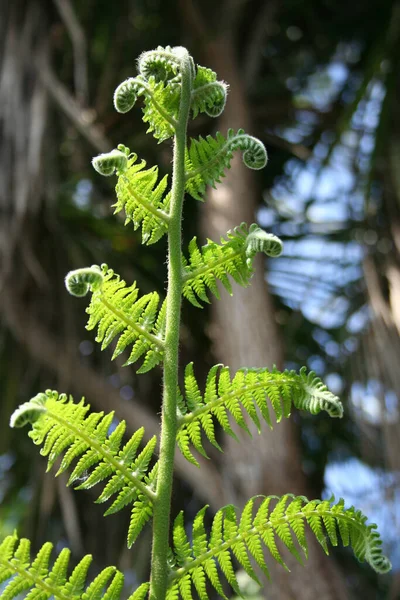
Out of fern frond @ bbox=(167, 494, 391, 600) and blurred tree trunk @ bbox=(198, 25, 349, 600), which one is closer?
fern frond @ bbox=(167, 494, 391, 600)

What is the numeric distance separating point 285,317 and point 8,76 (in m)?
1.04

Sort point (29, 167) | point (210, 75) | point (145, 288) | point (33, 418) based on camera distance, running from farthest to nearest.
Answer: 1. point (145, 288)
2. point (29, 167)
3. point (210, 75)
4. point (33, 418)

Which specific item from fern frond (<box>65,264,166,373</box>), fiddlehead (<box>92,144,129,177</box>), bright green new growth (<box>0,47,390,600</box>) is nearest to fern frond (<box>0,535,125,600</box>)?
bright green new growth (<box>0,47,390,600</box>)

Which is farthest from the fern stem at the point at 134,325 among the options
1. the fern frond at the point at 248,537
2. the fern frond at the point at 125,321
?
the fern frond at the point at 248,537

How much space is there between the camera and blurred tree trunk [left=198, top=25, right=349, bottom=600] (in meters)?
1.40

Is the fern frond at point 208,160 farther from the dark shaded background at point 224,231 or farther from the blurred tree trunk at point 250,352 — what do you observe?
the dark shaded background at point 224,231

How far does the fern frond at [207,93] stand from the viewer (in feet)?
1.65

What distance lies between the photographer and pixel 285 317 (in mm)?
2246

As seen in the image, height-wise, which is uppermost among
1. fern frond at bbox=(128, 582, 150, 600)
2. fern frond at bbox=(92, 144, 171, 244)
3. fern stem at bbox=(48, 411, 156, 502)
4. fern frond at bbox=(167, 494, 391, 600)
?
fern frond at bbox=(92, 144, 171, 244)

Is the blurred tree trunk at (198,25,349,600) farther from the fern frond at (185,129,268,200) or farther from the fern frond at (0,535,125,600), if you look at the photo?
the fern frond at (0,535,125,600)

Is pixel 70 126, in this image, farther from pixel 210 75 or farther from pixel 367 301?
pixel 210 75

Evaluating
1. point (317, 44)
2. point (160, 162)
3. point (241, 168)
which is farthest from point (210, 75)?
point (317, 44)

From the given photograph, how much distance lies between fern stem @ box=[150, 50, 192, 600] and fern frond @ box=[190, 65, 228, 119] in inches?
0.7

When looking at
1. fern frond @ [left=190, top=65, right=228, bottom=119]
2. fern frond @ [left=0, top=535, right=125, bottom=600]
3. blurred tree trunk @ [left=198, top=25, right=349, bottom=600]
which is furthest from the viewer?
blurred tree trunk @ [left=198, top=25, right=349, bottom=600]
